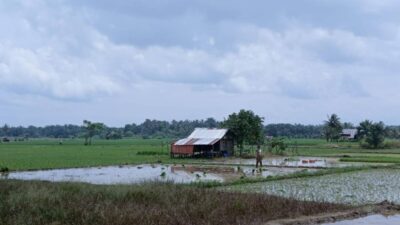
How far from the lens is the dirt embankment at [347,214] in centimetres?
1070

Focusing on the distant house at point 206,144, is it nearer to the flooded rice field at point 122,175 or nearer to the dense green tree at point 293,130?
the flooded rice field at point 122,175

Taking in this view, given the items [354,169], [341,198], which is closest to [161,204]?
[341,198]

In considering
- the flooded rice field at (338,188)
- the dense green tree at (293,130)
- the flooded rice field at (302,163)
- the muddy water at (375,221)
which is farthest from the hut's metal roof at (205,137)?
the dense green tree at (293,130)

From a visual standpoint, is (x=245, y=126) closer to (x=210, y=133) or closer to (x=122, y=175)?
(x=210, y=133)

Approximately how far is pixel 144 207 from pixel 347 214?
15.1ft

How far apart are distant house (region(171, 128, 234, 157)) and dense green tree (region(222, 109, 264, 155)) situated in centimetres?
71

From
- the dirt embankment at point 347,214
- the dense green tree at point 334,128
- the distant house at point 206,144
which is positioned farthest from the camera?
the dense green tree at point 334,128

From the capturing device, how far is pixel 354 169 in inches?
1096

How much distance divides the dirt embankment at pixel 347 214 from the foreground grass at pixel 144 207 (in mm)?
353

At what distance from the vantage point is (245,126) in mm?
43125

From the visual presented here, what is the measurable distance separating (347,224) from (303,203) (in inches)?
75.9

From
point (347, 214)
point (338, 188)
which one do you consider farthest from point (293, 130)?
point (347, 214)

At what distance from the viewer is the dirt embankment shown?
10.7m

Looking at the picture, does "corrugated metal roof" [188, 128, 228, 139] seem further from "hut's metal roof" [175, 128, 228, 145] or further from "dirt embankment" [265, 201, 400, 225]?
"dirt embankment" [265, 201, 400, 225]
